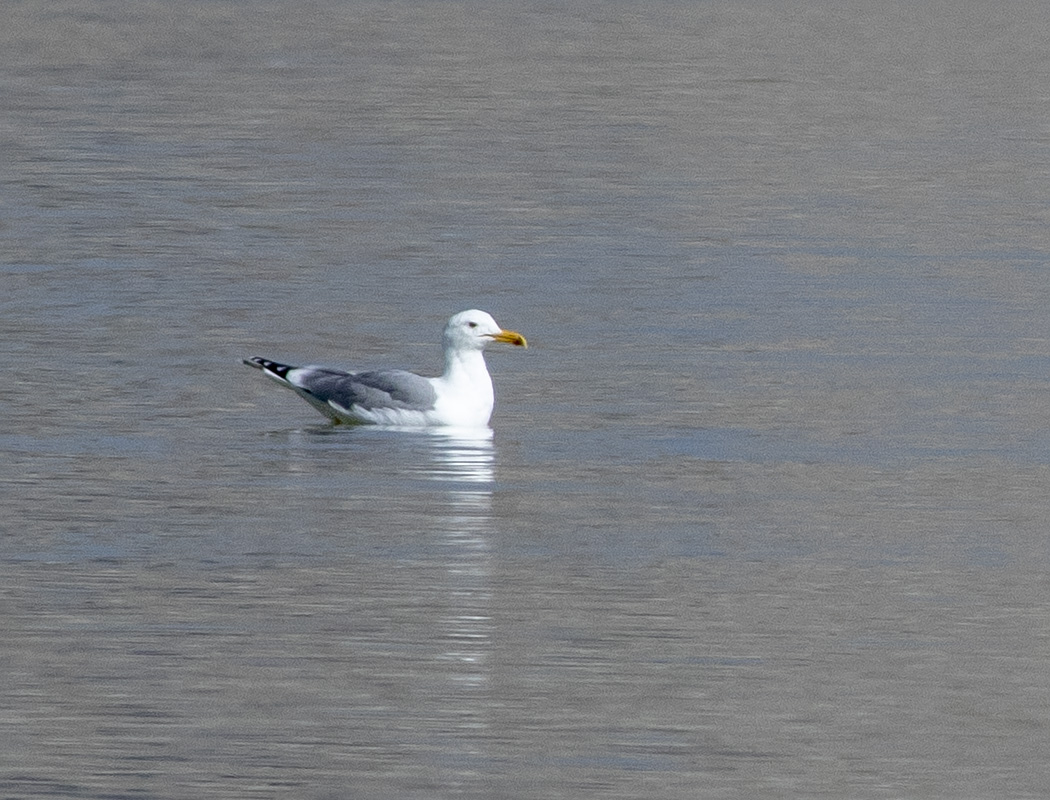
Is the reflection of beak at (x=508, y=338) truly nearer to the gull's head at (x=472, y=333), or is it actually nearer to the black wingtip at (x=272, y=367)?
the gull's head at (x=472, y=333)

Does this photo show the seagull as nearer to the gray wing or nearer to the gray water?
the gray wing

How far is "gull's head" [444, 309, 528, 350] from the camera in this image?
12.2 meters

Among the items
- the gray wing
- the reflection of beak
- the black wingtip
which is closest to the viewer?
the gray wing

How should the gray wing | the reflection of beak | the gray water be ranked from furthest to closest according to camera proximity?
the reflection of beak → the gray wing → the gray water

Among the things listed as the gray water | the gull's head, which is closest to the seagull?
the gull's head

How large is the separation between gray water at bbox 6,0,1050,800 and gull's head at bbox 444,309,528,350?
16.1 inches

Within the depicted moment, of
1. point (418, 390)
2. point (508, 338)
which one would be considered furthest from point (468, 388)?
point (508, 338)

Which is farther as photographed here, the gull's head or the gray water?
the gull's head

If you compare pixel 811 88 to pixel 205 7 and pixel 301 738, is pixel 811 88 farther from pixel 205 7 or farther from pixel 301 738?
pixel 301 738

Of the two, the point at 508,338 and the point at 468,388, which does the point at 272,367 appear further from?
the point at 508,338

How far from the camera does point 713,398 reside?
41.1ft

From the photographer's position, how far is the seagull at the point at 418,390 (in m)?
12.0

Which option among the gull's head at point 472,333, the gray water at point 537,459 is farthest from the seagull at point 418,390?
the gray water at point 537,459

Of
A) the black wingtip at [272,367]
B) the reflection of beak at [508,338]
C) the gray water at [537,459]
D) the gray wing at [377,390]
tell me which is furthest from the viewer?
the black wingtip at [272,367]
